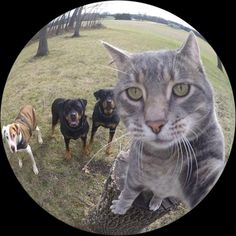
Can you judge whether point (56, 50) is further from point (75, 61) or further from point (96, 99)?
point (96, 99)

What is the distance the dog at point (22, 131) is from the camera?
7039 millimetres

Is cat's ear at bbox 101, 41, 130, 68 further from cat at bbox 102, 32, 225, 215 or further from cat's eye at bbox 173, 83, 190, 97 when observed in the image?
cat's eye at bbox 173, 83, 190, 97

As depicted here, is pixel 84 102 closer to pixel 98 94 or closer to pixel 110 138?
pixel 98 94

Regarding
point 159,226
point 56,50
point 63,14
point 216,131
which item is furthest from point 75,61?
point 159,226

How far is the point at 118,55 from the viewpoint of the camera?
6547 mm

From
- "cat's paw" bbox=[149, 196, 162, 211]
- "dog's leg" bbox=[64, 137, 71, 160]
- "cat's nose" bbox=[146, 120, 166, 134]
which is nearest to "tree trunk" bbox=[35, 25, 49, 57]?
"dog's leg" bbox=[64, 137, 71, 160]

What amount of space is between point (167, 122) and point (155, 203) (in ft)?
4.29

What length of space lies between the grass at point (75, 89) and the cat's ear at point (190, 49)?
0.29 m

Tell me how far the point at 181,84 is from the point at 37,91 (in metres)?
1.64

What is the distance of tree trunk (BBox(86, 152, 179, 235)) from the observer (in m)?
7.00

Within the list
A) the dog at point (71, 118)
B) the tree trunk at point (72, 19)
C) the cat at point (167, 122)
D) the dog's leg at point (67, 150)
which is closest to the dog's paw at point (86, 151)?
the dog at point (71, 118)

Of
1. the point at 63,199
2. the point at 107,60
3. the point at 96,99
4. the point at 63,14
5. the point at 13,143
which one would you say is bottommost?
the point at 63,199

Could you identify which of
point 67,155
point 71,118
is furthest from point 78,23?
point 67,155

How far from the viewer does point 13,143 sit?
285 inches
